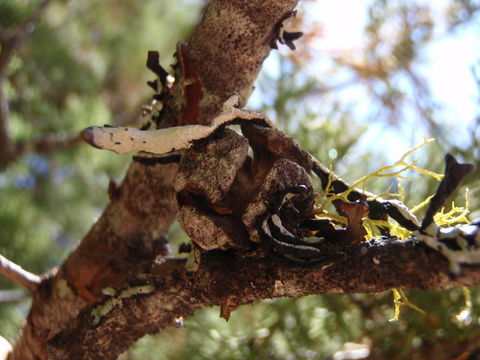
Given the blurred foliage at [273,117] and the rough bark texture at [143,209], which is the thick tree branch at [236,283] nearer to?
the rough bark texture at [143,209]

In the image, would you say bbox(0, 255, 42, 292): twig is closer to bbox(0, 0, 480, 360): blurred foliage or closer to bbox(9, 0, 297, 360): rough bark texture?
bbox(9, 0, 297, 360): rough bark texture

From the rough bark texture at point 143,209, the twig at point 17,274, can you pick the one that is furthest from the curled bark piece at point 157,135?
the twig at point 17,274

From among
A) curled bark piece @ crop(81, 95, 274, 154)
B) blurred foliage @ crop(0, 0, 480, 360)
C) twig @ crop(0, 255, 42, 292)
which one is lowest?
twig @ crop(0, 255, 42, 292)

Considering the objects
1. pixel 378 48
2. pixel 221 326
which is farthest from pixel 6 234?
pixel 378 48

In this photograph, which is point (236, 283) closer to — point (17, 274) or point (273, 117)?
point (17, 274)

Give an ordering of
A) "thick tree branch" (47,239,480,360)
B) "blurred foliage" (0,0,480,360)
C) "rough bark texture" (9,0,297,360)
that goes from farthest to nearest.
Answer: "blurred foliage" (0,0,480,360) < "rough bark texture" (9,0,297,360) < "thick tree branch" (47,239,480,360)

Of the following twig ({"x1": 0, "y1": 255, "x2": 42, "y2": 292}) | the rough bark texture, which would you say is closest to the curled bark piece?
the rough bark texture
